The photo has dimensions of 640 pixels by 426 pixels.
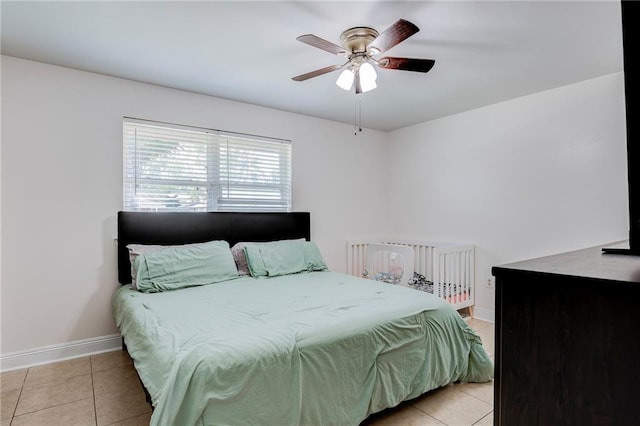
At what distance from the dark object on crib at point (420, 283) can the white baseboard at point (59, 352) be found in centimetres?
300

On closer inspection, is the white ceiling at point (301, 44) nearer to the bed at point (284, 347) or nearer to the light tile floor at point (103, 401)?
the bed at point (284, 347)

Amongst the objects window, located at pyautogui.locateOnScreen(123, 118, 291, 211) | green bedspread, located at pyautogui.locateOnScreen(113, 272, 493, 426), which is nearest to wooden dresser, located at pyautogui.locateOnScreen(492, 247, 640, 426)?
green bedspread, located at pyautogui.locateOnScreen(113, 272, 493, 426)

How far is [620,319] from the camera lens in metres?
0.68

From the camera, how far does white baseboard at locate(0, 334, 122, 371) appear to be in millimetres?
2572

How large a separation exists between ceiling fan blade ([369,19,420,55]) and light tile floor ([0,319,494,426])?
7.16 feet

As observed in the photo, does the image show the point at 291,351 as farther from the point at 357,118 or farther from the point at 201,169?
the point at 357,118

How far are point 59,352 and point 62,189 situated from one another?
135 cm

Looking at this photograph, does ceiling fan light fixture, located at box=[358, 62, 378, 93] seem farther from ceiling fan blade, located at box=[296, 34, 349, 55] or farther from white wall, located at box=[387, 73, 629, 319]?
white wall, located at box=[387, 73, 629, 319]

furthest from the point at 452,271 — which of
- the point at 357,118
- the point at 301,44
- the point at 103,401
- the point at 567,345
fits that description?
the point at 103,401

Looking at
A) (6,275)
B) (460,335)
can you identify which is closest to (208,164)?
(6,275)

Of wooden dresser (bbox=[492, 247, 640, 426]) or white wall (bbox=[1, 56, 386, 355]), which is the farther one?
white wall (bbox=[1, 56, 386, 355])

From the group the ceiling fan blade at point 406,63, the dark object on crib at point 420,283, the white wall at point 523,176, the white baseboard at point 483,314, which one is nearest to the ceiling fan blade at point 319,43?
the ceiling fan blade at point 406,63

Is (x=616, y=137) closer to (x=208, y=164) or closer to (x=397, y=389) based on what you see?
(x=397, y=389)

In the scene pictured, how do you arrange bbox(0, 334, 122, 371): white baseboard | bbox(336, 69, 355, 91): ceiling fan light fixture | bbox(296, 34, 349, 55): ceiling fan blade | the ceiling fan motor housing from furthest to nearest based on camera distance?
bbox(0, 334, 122, 371): white baseboard < bbox(336, 69, 355, 91): ceiling fan light fixture < the ceiling fan motor housing < bbox(296, 34, 349, 55): ceiling fan blade
